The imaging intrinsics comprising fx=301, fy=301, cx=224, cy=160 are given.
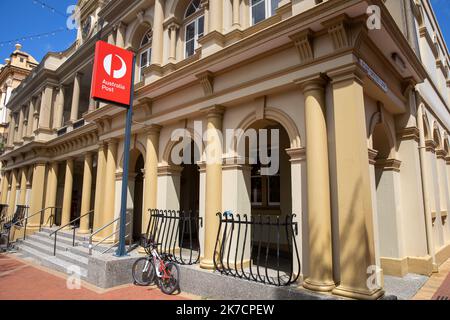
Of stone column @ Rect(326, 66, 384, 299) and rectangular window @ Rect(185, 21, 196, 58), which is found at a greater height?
rectangular window @ Rect(185, 21, 196, 58)

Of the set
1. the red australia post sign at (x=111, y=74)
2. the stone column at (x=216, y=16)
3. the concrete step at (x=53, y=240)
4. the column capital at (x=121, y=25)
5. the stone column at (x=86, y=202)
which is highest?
the column capital at (x=121, y=25)

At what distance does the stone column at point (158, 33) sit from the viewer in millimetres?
9164

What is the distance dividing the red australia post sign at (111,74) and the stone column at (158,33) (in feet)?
3.17

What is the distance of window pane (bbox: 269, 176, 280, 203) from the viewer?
10.1m

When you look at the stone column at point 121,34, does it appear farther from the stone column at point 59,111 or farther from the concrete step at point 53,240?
the concrete step at point 53,240

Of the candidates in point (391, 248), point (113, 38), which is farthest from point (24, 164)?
point (391, 248)

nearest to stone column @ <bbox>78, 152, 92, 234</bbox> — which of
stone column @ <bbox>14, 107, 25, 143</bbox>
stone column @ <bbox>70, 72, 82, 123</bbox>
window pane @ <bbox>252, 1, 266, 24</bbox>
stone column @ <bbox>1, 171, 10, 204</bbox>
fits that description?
stone column @ <bbox>70, 72, 82, 123</bbox>

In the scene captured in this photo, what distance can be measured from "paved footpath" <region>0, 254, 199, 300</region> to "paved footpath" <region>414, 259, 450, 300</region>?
14.8 feet

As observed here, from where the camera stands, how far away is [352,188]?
4.78m

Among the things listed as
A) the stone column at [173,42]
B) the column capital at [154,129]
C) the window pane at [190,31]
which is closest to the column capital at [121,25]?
the stone column at [173,42]

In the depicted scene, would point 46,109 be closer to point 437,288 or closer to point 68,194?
point 68,194

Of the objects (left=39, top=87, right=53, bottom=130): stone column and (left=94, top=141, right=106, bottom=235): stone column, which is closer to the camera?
(left=94, top=141, right=106, bottom=235): stone column

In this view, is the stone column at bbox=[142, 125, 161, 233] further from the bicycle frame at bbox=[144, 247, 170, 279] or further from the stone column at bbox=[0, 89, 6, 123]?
the stone column at bbox=[0, 89, 6, 123]

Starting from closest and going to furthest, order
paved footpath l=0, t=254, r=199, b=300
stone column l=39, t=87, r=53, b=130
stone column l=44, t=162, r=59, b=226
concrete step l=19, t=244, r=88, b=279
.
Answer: paved footpath l=0, t=254, r=199, b=300 → concrete step l=19, t=244, r=88, b=279 → stone column l=44, t=162, r=59, b=226 → stone column l=39, t=87, r=53, b=130
